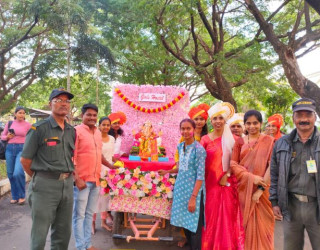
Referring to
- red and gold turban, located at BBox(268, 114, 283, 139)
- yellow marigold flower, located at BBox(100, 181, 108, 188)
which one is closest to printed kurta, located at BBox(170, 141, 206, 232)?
yellow marigold flower, located at BBox(100, 181, 108, 188)

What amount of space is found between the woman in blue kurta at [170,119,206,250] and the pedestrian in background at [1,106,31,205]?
3.50m

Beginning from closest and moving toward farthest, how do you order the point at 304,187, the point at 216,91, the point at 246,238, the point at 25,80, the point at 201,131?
the point at 304,187 < the point at 246,238 < the point at 201,131 < the point at 216,91 < the point at 25,80

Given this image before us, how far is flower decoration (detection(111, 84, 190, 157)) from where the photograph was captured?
21.7ft

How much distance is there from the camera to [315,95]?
22.6 feet

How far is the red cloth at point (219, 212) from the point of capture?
3.42 metres

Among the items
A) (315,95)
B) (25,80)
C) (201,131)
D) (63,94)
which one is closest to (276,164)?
(201,131)

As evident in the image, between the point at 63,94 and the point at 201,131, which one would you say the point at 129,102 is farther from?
the point at 63,94

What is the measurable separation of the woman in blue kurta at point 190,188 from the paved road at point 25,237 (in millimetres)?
605

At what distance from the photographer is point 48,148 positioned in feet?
9.25

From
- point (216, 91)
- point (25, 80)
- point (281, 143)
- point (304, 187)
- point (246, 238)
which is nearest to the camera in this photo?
point (304, 187)

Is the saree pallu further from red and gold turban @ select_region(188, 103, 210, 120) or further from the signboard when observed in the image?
the signboard

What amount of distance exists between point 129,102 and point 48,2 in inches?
248

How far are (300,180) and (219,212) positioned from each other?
1128mm

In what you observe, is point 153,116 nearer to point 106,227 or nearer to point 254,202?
point 106,227
